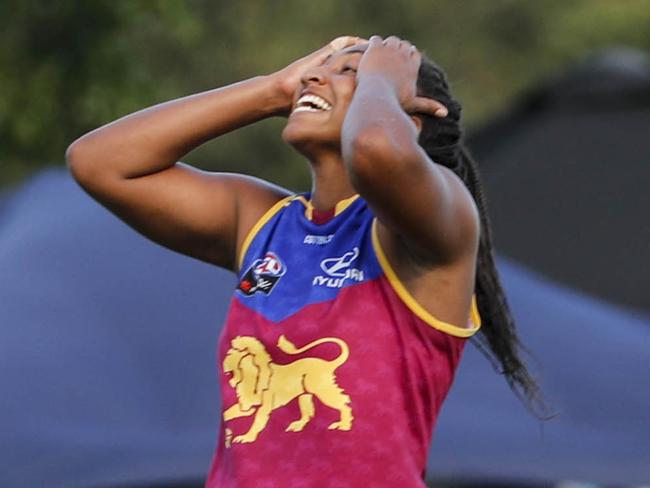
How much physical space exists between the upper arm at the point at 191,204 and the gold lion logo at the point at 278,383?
34 centimetres

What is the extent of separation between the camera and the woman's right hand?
3434mm

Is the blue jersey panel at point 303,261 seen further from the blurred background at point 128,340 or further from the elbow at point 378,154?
the blurred background at point 128,340

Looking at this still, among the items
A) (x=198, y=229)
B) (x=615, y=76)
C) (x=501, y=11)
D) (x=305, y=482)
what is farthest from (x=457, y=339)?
(x=501, y=11)

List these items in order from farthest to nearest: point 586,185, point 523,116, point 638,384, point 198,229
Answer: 1. point 523,116
2. point 586,185
3. point 638,384
4. point 198,229

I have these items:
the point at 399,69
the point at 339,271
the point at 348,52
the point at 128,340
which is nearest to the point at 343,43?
the point at 348,52

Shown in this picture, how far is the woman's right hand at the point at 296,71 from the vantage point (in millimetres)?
3434

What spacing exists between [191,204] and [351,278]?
49 cm

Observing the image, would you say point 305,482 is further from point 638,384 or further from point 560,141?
point 560,141

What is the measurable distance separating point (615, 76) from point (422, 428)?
8.65 m

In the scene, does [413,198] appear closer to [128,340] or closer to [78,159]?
[78,159]

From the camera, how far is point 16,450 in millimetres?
6332

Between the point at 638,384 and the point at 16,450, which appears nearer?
the point at 16,450

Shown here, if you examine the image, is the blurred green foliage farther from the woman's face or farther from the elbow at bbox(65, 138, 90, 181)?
the woman's face

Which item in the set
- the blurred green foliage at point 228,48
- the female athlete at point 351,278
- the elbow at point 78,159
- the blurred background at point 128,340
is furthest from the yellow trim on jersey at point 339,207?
the blurred green foliage at point 228,48
